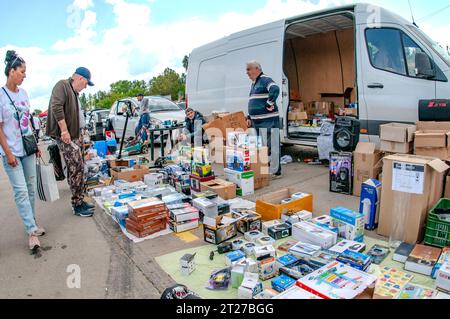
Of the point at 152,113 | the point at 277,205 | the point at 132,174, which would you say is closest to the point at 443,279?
the point at 277,205

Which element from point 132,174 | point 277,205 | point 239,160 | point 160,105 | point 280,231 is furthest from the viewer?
point 160,105

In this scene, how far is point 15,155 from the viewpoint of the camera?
304cm

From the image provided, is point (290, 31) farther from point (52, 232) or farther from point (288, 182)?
point (52, 232)

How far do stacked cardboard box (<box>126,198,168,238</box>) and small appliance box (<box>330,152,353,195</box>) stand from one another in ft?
7.76

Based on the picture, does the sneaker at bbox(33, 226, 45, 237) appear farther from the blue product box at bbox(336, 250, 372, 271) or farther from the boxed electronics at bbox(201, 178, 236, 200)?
the blue product box at bbox(336, 250, 372, 271)

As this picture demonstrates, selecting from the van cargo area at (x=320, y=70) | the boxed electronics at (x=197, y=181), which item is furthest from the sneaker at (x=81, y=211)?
the van cargo area at (x=320, y=70)

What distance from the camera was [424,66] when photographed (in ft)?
14.3

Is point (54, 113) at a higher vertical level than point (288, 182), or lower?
higher

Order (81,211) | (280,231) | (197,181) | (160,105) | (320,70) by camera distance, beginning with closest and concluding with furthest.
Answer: (280,231)
(81,211)
(197,181)
(320,70)
(160,105)

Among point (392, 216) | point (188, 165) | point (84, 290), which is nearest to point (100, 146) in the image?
point (188, 165)

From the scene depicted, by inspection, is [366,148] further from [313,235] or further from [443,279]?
[443,279]

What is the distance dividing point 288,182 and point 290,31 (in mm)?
3533

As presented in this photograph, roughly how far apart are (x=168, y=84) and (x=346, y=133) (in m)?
56.9

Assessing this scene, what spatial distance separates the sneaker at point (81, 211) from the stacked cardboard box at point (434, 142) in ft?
13.4
